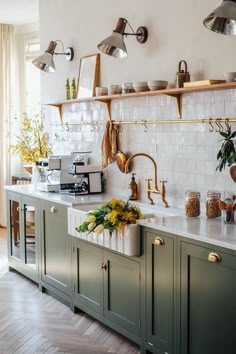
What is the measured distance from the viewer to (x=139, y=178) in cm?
455

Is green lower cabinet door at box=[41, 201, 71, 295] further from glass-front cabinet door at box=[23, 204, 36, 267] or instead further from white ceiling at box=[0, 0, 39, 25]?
white ceiling at box=[0, 0, 39, 25]

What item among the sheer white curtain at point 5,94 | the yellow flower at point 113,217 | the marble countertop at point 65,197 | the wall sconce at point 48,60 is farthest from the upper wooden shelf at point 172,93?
the sheer white curtain at point 5,94

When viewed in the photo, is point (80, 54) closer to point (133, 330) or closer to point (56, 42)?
point (56, 42)

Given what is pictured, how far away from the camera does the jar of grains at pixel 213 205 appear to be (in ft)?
11.7

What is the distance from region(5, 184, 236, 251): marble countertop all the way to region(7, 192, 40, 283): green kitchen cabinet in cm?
43

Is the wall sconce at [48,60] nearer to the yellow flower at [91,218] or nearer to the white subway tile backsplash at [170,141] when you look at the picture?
the white subway tile backsplash at [170,141]

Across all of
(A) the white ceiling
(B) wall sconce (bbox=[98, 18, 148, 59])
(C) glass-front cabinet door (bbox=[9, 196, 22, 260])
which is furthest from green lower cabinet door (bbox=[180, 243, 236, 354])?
(A) the white ceiling

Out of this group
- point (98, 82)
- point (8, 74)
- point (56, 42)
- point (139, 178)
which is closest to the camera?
point (139, 178)

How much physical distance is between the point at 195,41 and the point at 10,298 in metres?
2.70

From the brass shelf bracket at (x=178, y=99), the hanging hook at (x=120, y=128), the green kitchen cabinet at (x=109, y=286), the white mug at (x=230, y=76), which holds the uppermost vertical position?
the white mug at (x=230, y=76)

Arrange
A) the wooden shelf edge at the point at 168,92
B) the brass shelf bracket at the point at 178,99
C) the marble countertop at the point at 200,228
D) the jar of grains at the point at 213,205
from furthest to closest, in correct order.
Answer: the brass shelf bracket at the point at 178,99 < the jar of grains at the point at 213,205 < the wooden shelf edge at the point at 168,92 < the marble countertop at the point at 200,228

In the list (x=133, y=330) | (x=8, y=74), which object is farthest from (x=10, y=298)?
(x=8, y=74)

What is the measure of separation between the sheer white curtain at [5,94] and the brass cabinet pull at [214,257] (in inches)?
215

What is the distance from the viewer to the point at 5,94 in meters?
7.90
